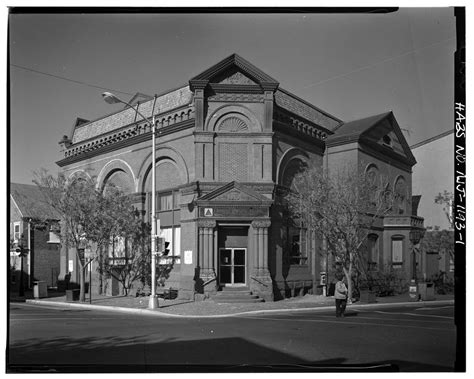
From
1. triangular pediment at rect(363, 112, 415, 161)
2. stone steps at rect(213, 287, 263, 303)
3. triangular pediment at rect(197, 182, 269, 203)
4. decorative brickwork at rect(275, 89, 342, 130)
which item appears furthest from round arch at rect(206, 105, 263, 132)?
stone steps at rect(213, 287, 263, 303)

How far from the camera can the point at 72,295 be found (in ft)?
53.7

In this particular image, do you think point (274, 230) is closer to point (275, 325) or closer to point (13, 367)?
point (275, 325)

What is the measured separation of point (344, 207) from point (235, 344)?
20.6 ft

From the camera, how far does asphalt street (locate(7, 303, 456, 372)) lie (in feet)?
26.8

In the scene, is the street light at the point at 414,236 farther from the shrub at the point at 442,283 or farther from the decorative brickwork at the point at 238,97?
the decorative brickwork at the point at 238,97

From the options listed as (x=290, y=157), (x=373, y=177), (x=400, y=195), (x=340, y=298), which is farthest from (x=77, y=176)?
(x=400, y=195)

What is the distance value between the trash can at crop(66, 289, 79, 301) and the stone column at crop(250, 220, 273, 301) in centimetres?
642

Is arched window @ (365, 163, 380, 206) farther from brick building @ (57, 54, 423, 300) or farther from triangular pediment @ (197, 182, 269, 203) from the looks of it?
triangular pediment @ (197, 182, 269, 203)

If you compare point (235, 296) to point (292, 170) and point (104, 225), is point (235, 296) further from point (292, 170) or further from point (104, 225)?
point (104, 225)

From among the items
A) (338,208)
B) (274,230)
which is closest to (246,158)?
(274,230)

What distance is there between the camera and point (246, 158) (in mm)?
13352

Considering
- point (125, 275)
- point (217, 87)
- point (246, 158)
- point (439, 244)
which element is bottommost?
point (125, 275)

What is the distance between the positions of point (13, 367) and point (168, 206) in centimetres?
698

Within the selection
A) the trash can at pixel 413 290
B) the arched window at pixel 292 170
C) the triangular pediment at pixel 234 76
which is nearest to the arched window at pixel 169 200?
the triangular pediment at pixel 234 76
